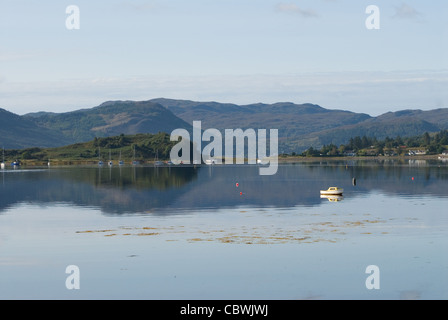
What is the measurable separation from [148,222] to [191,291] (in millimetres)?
43101

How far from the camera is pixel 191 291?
4650 cm

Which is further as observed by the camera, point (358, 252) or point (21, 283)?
point (358, 252)

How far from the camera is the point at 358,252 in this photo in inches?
2414

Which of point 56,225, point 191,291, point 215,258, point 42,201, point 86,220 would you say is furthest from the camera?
point 42,201

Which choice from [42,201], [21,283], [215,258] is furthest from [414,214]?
[42,201]

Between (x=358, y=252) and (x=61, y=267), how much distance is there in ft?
91.0

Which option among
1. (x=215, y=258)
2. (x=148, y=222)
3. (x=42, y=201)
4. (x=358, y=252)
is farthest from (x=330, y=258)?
(x=42, y=201)

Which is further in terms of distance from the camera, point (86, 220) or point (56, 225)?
point (86, 220)
